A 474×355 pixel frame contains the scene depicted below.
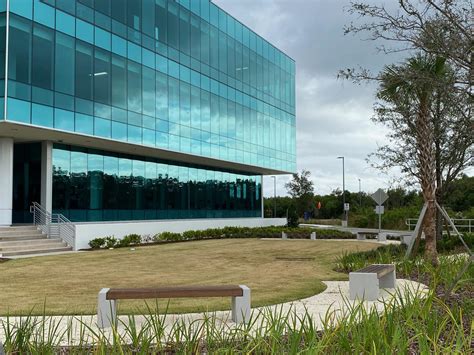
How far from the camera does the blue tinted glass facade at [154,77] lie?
22.8 meters

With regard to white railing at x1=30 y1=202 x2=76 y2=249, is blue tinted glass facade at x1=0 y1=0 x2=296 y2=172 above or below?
above

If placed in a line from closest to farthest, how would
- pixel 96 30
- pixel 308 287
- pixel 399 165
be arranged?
1. pixel 308 287
2. pixel 399 165
3. pixel 96 30

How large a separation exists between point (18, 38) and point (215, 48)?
56.2 feet

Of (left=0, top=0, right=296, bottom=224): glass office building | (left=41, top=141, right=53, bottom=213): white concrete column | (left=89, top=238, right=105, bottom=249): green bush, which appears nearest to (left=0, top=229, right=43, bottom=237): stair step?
(left=0, top=0, right=296, bottom=224): glass office building

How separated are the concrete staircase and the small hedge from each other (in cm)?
262

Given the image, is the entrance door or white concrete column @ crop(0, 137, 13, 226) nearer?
white concrete column @ crop(0, 137, 13, 226)

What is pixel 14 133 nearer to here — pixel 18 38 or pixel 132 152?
pixel 18 38

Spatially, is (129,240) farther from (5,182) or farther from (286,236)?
(286,236)

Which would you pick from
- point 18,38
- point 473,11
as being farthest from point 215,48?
point 473,11

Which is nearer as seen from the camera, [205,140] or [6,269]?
[6,269]

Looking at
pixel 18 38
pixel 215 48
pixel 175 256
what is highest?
pixel 215 48

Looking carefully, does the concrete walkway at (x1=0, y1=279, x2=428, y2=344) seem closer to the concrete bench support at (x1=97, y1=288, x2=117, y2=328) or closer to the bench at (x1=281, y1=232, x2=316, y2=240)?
the concrete bench support at (x1=97, y1=288, x2=117, y2=328)

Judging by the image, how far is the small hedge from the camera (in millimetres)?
27297

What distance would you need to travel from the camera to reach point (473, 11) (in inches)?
297
